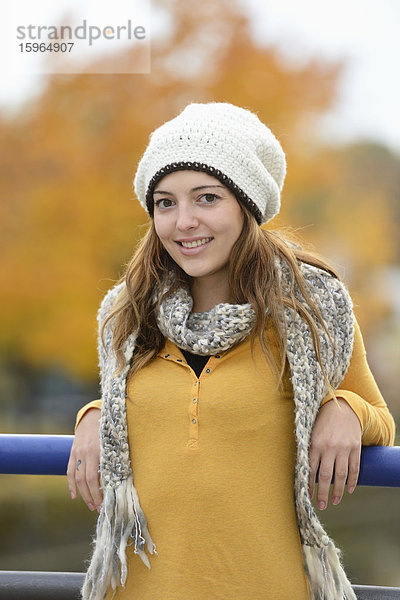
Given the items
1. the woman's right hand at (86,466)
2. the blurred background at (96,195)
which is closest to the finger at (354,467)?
the woman's right hand at (86,466)

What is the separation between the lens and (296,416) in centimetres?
155

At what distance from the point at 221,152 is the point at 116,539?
87 centimetres

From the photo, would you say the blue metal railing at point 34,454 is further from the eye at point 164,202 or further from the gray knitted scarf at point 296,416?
the eye at point 164,202

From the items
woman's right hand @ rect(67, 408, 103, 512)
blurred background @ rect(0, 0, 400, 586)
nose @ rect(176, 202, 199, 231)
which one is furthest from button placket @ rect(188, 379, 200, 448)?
blurred background @ rect(0, 0, 400, 586)

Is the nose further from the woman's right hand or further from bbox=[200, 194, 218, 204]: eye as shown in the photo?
the woman's right hand

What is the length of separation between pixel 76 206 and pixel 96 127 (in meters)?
0.86

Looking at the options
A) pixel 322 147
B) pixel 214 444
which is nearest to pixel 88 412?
pixel 214 444

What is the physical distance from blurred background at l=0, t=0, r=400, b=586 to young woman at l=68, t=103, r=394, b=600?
5982mm

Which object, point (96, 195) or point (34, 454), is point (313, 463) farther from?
point (96, 195)

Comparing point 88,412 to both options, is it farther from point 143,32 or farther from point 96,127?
point 143,32

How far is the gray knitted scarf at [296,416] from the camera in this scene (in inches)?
61.7

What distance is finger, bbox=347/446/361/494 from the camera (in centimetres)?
151

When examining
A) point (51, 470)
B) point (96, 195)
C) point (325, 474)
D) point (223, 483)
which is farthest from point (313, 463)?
point (96, 195)

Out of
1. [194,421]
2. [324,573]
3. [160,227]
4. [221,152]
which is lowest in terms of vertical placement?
[324,573]
